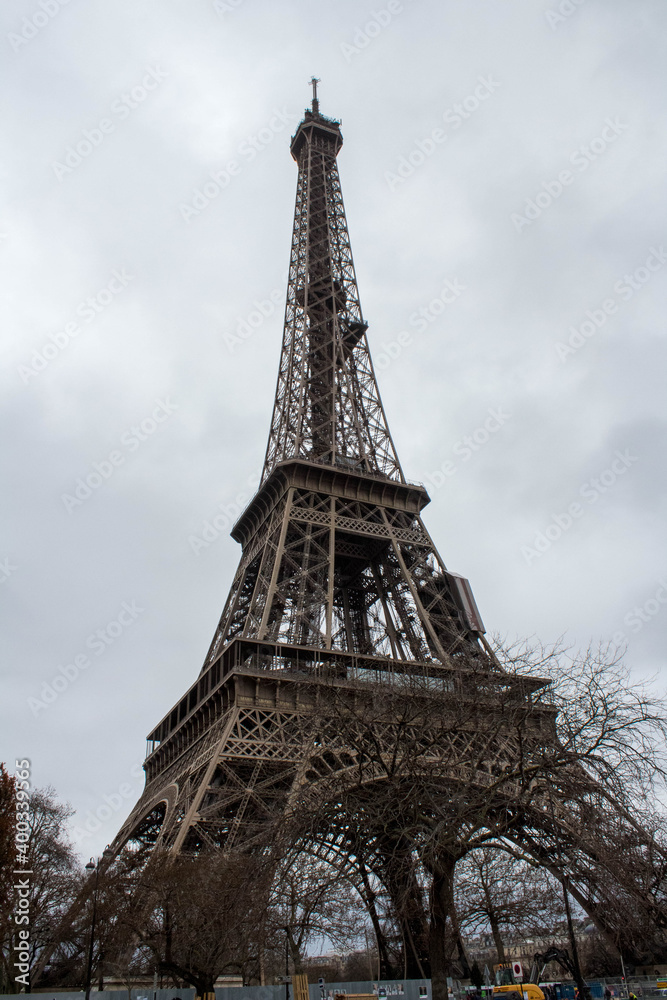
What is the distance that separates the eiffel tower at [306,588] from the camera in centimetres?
3005

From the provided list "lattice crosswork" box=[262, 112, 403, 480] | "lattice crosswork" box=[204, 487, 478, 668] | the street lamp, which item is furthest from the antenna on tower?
the street lamp

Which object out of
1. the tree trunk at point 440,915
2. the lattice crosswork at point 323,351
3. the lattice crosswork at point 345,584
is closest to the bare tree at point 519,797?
the tree trunk at point 440,915

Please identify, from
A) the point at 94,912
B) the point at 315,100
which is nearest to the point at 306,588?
the point at 94,912

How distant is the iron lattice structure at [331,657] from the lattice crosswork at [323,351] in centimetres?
17

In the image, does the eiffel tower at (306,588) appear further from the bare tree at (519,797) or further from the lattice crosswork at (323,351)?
the bare tree at (519,797)

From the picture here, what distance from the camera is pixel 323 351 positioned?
177ft

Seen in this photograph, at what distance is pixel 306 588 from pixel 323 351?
21.6 metres

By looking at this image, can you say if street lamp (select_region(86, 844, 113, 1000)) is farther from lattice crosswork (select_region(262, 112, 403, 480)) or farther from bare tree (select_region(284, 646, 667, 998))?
lattice crosswork (select_region(262, 112, 403, 480))

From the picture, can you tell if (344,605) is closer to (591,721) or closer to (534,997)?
(534,997)

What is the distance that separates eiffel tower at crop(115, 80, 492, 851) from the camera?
30.0 metres

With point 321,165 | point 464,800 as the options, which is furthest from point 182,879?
point 321,165

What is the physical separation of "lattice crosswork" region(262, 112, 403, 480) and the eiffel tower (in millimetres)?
130

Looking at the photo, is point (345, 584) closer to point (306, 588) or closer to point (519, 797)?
point (306, 588)

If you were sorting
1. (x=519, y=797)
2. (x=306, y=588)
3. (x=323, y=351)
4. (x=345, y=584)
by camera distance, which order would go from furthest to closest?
(x=323, y=351) → (x=345, y=584) → (x=306, y=588) → (x=519, y=797)
